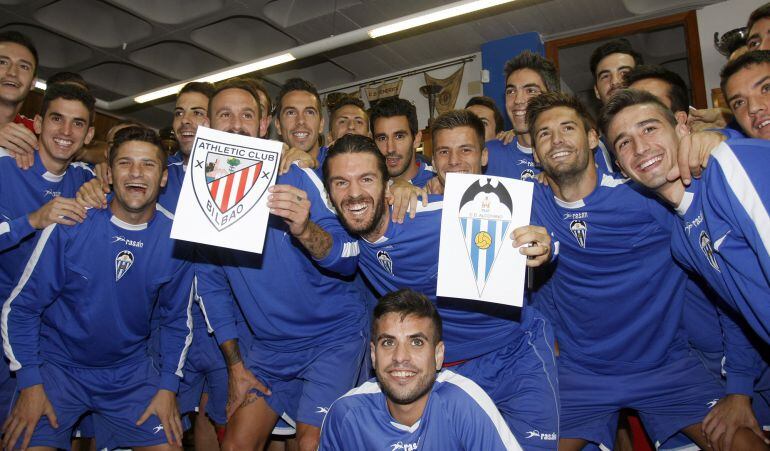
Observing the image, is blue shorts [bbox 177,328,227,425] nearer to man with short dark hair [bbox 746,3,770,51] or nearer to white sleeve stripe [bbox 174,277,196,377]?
white sleeve stripe [bbox 174,277,196,377]

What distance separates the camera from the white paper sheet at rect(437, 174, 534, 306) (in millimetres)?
2820

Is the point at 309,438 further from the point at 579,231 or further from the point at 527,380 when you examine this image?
the point at 579,231

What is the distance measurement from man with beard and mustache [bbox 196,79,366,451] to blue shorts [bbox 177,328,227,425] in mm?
635

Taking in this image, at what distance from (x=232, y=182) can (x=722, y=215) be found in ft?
7.76

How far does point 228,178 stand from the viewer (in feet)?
9.62

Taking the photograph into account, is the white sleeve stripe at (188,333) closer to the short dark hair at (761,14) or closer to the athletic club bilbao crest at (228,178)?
the athletic club bilbao crest at (228,178)

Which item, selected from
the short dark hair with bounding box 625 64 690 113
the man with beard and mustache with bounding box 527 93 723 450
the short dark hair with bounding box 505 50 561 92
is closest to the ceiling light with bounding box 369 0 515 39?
the short dark hair with bounding box 505 50 561 92

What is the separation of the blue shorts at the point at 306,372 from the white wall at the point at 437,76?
323 inches

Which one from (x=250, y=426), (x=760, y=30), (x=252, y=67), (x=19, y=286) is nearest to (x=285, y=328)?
(x=250, y=426)

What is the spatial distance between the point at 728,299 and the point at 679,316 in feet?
2.63

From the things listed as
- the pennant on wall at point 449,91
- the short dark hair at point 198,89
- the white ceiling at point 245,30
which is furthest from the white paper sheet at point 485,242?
the pennant on wall at point 449,91

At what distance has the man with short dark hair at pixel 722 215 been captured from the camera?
2.24 m

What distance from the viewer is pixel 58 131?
3.85m

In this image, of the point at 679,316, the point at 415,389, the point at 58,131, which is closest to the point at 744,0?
the point at 679,316
